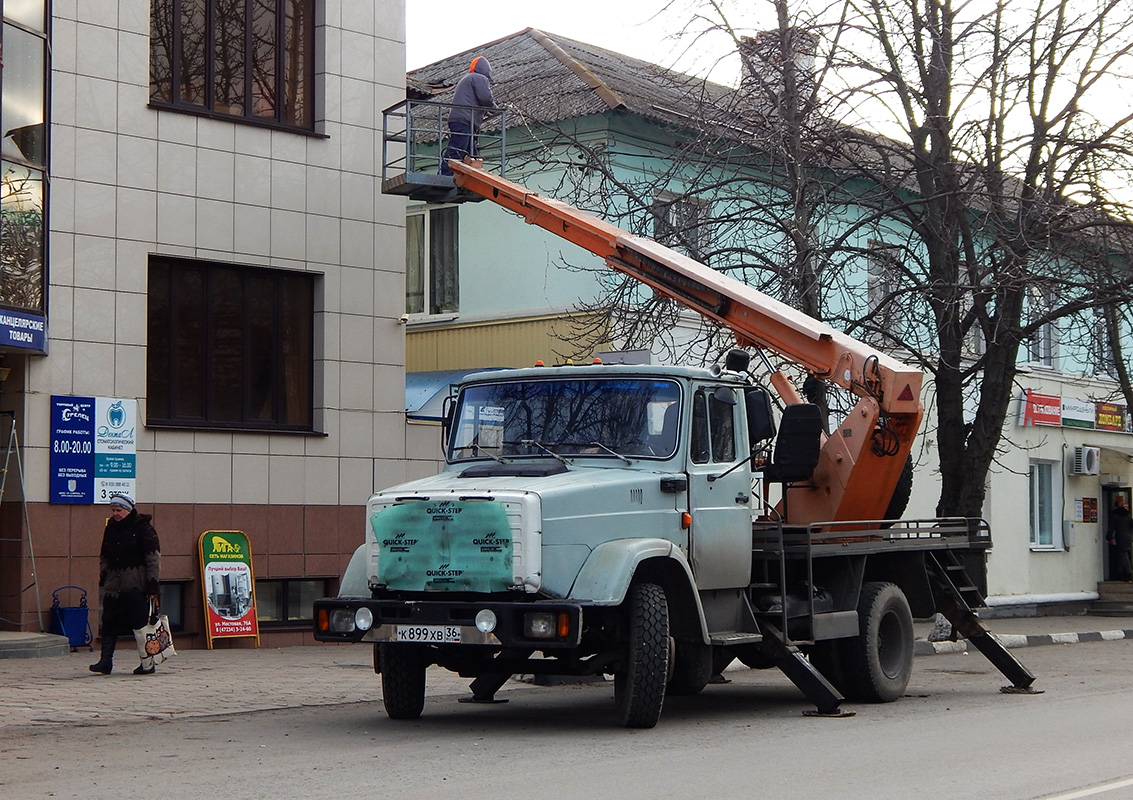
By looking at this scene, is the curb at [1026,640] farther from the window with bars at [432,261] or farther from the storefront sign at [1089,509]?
the window with bars at [432,261]

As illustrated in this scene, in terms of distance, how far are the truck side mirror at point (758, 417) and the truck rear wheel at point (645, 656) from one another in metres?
1.81

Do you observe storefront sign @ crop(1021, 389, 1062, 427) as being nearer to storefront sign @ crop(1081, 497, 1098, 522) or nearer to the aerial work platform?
storefront sign @ crop(1081, 497, 1098, 522)

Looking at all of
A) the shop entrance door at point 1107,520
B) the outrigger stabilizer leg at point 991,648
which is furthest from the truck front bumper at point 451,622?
the shop entrance door at point 1107,520

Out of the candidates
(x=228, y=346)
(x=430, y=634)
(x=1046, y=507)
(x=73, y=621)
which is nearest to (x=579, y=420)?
(x=430, y=634)

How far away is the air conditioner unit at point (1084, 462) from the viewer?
1225 inches

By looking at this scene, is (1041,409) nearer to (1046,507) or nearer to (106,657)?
(1046,507)

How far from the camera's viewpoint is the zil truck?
10094 millimetres

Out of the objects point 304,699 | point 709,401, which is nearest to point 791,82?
point 709,401

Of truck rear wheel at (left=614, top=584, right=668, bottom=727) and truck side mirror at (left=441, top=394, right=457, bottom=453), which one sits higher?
truck side mirror at (left=441, top=394, right=457, bottom=453)

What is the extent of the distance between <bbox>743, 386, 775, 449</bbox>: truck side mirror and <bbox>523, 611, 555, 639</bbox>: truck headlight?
8.80 feet

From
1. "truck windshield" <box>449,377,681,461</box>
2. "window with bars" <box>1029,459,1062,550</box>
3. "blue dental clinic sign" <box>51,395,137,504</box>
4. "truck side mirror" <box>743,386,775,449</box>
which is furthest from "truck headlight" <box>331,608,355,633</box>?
"window with bars" <box>1029,459,1062,550</box>

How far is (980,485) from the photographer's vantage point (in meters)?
19.9

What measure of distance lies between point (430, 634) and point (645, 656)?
55.2 inches

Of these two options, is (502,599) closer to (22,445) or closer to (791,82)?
(22,445)
